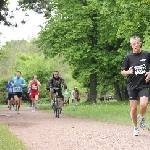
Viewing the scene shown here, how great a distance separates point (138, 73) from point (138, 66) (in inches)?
5.8

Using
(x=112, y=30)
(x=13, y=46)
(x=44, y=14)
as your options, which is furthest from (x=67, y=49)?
(x=13, y=46)

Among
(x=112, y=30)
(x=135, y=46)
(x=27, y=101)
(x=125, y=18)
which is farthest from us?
(x=27, y=101)

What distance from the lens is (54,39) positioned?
36312 mm

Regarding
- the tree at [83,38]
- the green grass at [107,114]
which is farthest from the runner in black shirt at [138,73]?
the tree at [83,38]

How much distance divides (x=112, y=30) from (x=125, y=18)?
11419mm

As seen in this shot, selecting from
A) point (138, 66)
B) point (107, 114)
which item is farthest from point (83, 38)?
point (138, 66)

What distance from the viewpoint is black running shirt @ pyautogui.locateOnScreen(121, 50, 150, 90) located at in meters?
9.65

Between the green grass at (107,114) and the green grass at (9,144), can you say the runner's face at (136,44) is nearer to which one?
the green grass at (9,144)

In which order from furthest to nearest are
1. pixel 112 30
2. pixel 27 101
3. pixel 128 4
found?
pixel 27 101 < pixel 112 30 < pixel 128 4

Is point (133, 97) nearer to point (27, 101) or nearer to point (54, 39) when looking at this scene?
point (54, 39)

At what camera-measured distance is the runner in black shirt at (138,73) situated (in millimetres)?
9609

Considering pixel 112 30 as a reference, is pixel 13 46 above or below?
above

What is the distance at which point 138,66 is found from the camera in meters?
9.67

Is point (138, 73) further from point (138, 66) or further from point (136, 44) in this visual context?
point (136, 44)
